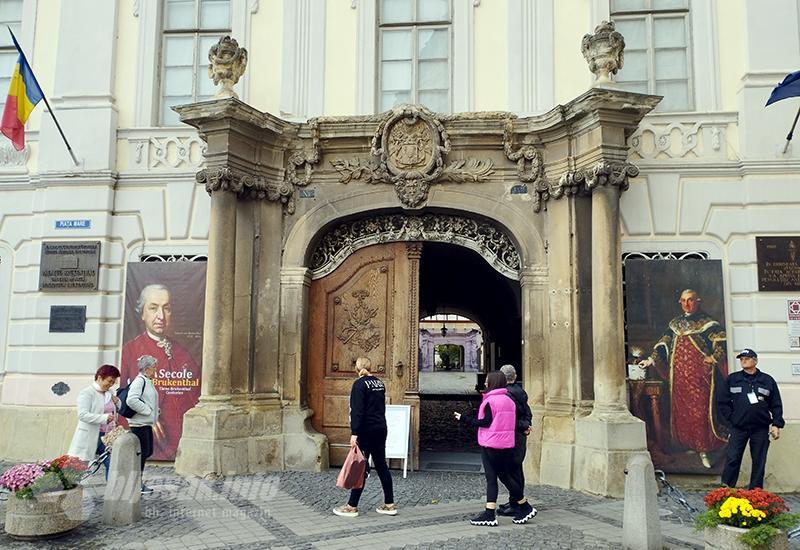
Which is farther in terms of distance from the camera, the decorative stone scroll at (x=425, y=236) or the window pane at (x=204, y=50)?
the window pane at (x=204, y=50)

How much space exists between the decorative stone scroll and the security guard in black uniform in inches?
121

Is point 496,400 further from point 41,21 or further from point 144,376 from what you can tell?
point 41,21

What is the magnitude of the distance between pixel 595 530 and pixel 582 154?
4.64 m

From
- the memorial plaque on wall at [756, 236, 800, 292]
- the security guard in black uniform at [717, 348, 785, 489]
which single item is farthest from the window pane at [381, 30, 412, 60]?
the security guard in black uniform at [717, 348, 785, 489]

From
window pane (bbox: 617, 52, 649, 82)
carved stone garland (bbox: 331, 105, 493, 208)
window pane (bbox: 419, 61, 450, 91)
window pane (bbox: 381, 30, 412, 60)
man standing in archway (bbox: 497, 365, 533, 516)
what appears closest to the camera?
man standing in archway (bbox: 497, 365, 533, 516)

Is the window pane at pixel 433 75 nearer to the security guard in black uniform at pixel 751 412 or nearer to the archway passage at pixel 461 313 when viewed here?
the archway passage at pixel 461 313

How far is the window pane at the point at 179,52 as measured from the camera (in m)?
10.4

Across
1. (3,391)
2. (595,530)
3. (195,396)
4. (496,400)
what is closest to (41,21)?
(3,391)

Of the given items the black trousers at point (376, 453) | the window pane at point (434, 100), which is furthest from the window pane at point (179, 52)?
the black trousers at point (376, 453)

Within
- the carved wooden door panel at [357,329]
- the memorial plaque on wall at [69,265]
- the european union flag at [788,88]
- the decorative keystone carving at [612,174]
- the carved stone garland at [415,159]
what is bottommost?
the carved wooden door panel at [357,329]

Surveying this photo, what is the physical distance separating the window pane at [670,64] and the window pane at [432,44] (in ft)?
9.91

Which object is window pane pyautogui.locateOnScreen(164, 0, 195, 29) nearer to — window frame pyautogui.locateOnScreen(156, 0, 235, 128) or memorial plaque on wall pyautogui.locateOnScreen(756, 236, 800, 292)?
window frame pyautogui.locateOnScreen(156, 0, 235, 128)

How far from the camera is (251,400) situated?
9.15 m

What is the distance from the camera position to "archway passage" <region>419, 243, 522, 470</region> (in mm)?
11320
